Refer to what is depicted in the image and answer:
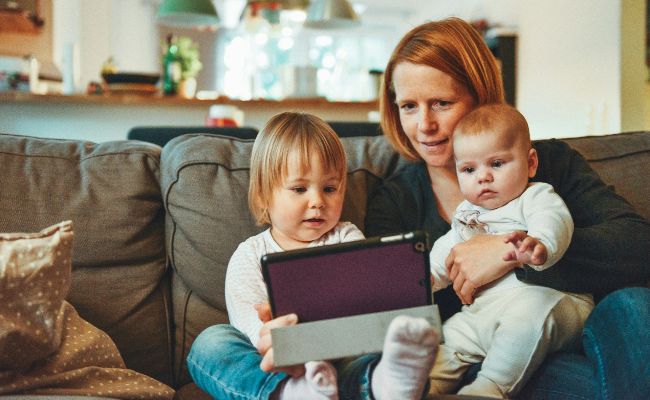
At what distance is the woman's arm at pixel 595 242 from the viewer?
1303mm

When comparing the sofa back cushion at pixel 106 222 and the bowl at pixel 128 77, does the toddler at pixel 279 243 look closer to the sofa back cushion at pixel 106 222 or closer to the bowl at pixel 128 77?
the sofa back cushion at pixel 106 222

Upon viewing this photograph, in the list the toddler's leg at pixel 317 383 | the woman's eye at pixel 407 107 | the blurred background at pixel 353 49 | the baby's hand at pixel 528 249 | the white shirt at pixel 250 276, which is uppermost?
the blurred background at pixel 353 49

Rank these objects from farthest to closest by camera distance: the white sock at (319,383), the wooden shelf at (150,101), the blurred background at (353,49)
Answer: the blurred background at (353,49) < the wooden shelf at (150,101) < the white sock at (319,383)

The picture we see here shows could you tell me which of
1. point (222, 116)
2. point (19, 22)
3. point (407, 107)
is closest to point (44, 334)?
point (407, 107)

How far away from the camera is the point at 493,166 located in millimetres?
1361

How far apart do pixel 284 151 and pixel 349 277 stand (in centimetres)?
48

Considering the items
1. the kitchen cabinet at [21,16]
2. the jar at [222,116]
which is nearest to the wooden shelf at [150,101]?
the jar at [222,116]

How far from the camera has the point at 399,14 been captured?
29.1 feet

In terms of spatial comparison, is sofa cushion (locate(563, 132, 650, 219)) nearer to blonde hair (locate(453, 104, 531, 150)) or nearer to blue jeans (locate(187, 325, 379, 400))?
blonde hair (locate(453, 104, 531, 150))

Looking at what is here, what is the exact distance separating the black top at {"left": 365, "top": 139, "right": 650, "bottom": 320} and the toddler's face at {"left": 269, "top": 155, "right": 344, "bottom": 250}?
19 cm

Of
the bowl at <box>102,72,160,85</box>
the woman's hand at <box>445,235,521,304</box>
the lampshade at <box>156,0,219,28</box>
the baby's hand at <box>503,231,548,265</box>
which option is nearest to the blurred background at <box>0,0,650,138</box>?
the lampshade at <box>156,0,219,28</box>

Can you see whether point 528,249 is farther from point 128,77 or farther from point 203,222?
point 128,77

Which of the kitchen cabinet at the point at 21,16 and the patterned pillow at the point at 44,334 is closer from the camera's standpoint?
the patterned pillow at the point at 44,334

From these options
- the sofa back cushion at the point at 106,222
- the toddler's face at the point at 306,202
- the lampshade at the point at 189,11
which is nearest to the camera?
the toddler's face at the point at 306,202
